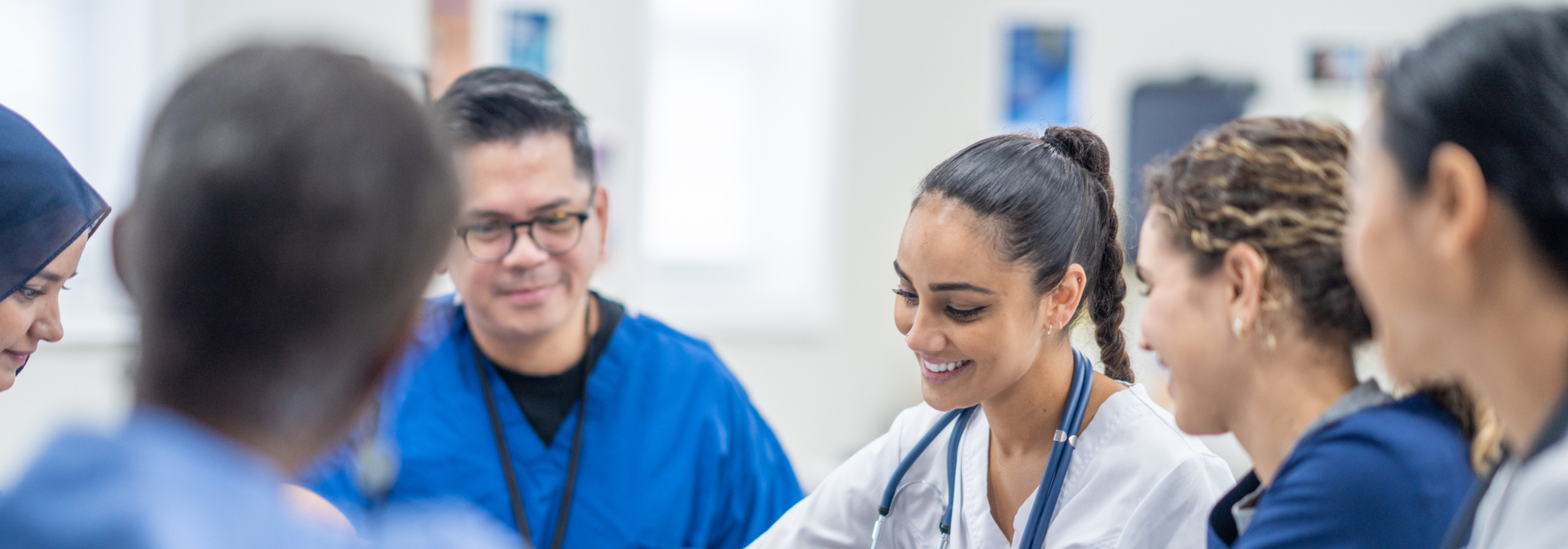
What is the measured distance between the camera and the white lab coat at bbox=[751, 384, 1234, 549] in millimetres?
1314

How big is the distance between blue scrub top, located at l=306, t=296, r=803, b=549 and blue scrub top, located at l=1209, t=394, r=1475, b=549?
86cm

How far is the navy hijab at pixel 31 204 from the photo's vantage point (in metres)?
1.18

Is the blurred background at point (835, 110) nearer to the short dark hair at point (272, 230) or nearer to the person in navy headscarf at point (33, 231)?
the person in navy headscarf at point (33, 231)

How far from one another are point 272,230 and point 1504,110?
771 mm

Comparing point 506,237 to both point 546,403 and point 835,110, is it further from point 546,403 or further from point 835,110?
point 835,110

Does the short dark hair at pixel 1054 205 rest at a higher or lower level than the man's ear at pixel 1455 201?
lower

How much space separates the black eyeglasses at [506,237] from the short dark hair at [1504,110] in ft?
3.98

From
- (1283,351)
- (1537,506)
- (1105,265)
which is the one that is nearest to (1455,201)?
(1537,506)

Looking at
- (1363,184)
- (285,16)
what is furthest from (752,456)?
(285,16)

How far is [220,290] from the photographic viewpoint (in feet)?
1.82

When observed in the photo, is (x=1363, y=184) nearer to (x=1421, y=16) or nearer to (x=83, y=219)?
(x=83, y=219)

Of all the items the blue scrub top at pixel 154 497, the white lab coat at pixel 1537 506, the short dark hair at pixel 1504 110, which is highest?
the short dark hair at pixel 1504 110

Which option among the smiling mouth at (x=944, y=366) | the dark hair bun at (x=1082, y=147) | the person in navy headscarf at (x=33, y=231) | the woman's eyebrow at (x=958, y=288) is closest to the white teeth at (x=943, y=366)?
the smiling mouth at (x=944, y=366)

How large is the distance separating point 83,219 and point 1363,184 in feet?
4.42
